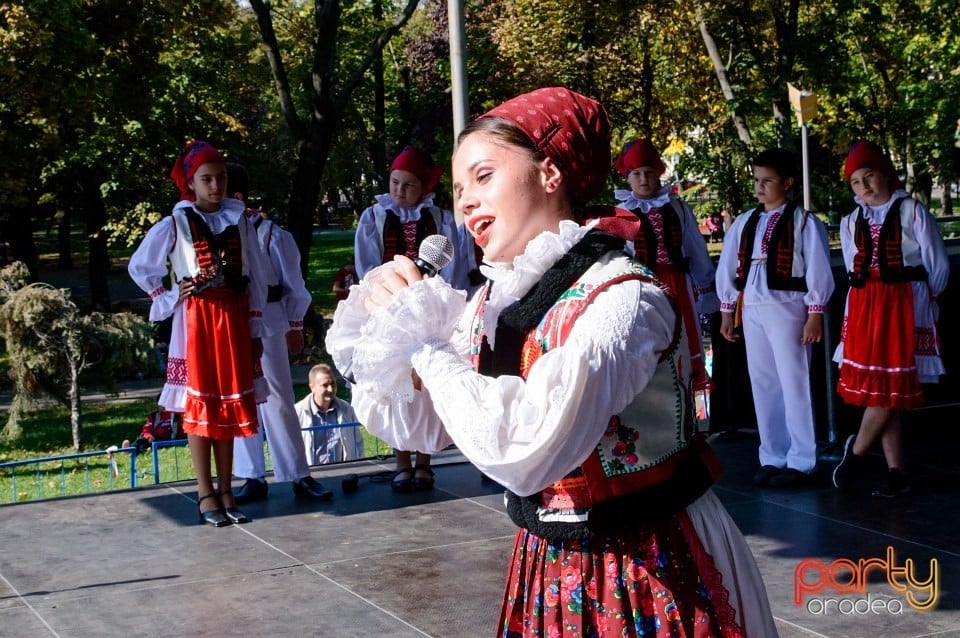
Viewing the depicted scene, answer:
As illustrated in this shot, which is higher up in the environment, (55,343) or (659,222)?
(659,222)

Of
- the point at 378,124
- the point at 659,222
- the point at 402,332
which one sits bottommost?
the point at 402,332

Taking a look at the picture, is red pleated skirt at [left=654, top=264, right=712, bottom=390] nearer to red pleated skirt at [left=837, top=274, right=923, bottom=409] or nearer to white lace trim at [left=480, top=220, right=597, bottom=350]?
red pleated skirt at [left=837, top=274, right=923, bottom=409]

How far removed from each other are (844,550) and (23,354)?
8858mm

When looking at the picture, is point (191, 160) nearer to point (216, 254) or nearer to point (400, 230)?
point (216, 254)

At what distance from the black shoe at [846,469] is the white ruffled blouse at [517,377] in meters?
4.96

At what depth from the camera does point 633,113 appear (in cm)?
2395

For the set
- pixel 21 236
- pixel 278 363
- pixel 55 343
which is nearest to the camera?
pixel 278 363

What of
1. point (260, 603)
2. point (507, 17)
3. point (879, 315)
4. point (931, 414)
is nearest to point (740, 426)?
point (931, 414)

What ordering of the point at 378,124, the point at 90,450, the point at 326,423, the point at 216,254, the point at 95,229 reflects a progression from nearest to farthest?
the point at 216,254 → the point at 326,423 → the point at 90,450 → the point at 95,229 → the point at 378,124

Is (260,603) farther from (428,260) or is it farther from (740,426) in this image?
(740,426)

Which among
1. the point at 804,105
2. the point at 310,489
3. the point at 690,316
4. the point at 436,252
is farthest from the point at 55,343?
the point at 436,252

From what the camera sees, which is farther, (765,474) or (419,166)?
(419,166)

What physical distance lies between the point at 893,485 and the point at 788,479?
0.56 metres

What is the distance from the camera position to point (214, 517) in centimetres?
641
